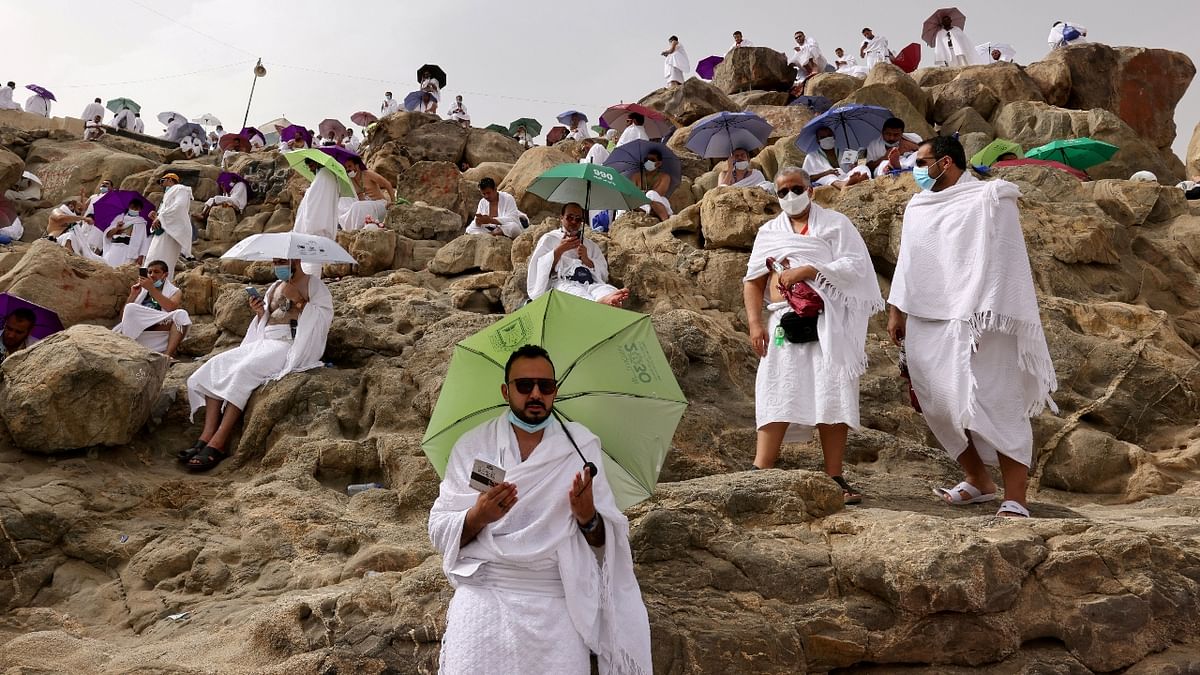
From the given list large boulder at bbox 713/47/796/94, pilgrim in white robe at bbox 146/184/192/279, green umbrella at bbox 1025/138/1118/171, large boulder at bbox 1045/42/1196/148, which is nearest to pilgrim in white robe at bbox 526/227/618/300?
pilgrim in white robe at bbox 146/184/192/279

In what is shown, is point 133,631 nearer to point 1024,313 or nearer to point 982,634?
point 982,634

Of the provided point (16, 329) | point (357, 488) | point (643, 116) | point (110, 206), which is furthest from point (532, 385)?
point (643, 116)

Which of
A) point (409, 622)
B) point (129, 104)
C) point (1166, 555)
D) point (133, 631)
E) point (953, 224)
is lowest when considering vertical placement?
point (133, 631)

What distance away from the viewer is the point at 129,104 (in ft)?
97.5

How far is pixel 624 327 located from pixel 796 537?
4.24 ft

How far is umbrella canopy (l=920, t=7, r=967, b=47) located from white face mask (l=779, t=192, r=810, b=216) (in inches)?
944

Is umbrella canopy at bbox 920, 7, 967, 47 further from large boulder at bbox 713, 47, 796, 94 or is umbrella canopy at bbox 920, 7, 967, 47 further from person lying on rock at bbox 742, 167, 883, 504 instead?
person lying on rock at bbox 742, 167, 883, 504

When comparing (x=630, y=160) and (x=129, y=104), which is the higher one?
(x=129, y=104)

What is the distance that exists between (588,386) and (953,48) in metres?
26.5

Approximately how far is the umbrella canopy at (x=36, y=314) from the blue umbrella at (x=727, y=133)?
883 centimetres

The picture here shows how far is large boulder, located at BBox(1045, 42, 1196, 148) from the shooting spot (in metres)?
23.6

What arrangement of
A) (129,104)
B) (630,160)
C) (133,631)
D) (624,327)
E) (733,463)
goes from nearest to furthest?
(624,327), (133,631), (733,463), (630,160), (129,104)

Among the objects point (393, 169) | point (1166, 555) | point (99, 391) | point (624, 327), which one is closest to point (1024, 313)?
point (1166, 555)

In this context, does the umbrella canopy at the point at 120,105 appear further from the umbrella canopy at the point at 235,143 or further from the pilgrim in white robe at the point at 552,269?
the pilgrim in white robe at the point at 552,269
